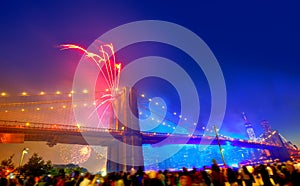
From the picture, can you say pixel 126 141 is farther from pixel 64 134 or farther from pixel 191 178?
pixel 191 178

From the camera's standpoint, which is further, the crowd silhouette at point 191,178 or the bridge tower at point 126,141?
the bridge tower at point 126,141

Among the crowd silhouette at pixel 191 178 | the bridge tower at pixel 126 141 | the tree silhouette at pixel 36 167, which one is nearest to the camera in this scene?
the crowd silhouette at pixel 191 178

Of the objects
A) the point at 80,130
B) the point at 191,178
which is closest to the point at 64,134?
the point at 80,130

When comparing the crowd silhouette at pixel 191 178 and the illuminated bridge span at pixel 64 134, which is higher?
the illuminated bridge span at pixel 64 134

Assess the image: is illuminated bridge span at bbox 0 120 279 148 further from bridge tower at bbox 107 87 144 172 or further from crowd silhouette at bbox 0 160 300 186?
crowd silhouette at bbox 0 160 300 186

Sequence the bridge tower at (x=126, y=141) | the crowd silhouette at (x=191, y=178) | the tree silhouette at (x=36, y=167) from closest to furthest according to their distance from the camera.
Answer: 1. the crowd silhouette at (x=191, y=178)
2. the tree silhouette at (x=36, y=167)
3. the bridge tower at (x=126, y=141)

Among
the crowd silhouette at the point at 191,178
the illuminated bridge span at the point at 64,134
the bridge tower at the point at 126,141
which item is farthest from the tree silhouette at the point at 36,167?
the crowd silhouette at the point at 191,178

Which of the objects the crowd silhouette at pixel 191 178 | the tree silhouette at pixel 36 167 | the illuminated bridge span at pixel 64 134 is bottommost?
the crowd silhouette at pixel 191 178

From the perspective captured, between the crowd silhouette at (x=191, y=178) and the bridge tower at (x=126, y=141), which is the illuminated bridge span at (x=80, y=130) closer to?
the bridge tower at (x=126, y=141)

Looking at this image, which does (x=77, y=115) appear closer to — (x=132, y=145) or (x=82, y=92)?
(x=82, y=92)
